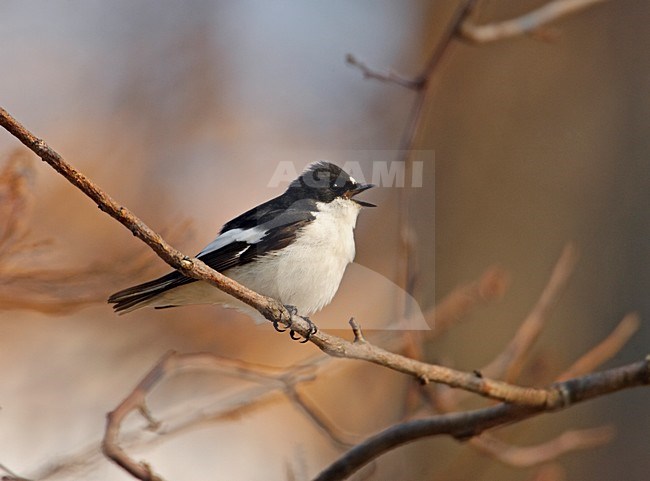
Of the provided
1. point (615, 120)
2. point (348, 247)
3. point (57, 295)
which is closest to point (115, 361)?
point (57, 295)

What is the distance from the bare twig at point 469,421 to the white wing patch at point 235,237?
0.39 m

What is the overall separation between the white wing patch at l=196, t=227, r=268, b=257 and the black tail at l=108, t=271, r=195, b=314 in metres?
0.05

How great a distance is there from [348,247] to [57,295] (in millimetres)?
437

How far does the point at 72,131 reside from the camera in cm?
175

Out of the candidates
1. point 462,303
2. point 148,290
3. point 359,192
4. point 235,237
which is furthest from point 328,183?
point 462,303

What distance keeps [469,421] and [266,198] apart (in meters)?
0.63

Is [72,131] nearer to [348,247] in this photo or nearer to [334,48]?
[334,48]

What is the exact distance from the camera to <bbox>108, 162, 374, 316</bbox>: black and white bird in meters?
1.06

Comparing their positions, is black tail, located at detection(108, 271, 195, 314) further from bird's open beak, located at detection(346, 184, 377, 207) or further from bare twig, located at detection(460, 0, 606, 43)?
bare twig, located at detection(460, 0, 606, 43)

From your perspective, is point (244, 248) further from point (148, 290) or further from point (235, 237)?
point (148, 290)

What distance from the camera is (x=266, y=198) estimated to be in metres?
0.95

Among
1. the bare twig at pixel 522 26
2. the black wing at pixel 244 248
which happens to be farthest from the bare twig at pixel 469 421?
the bare twig at pixel 522 26

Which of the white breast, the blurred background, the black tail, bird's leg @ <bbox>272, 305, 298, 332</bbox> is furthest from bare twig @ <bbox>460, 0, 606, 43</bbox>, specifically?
the black tail

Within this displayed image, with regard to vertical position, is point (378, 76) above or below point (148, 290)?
above
